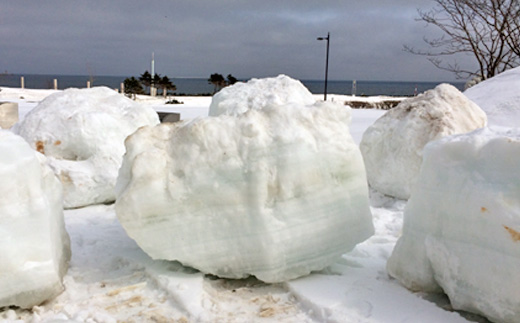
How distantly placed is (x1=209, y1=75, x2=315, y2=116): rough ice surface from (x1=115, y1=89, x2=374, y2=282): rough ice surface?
214cm

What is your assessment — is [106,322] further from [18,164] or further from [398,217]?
[398,217]

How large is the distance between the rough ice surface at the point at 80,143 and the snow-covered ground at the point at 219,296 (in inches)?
45.2

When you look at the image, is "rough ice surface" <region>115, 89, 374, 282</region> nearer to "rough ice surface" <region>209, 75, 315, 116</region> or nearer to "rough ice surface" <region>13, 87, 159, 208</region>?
"rough ice surface" <region>13, 87, 159, 208</region>

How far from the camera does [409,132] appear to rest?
4.25 m

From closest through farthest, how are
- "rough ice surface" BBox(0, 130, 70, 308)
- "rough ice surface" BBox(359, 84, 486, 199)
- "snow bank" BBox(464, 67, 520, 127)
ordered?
"rough ice surface" BBox(0, 130, 70, 308), "rough ice surface" BBox(359, 84, 486, 199), "snow bank" BBox(464, 67, 520, 127)

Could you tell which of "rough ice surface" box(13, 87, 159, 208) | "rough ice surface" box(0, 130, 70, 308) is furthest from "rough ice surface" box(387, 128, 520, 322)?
"rough ice surface" box(13, 87, 159, 208)

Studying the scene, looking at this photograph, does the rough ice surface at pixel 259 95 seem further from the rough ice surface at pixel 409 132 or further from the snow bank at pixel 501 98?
the snow bank at pixel 501 98

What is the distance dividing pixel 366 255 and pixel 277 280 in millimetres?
749

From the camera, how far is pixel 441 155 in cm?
246

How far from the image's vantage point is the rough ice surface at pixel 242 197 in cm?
262

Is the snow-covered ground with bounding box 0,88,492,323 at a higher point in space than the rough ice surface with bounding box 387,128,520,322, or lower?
lower

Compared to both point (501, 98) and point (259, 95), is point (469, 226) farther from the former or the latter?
point (501, 98)

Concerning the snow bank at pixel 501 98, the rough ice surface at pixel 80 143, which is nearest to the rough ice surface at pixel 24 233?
the rough ice surface at pixel 80 143

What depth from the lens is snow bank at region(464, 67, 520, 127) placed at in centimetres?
629
